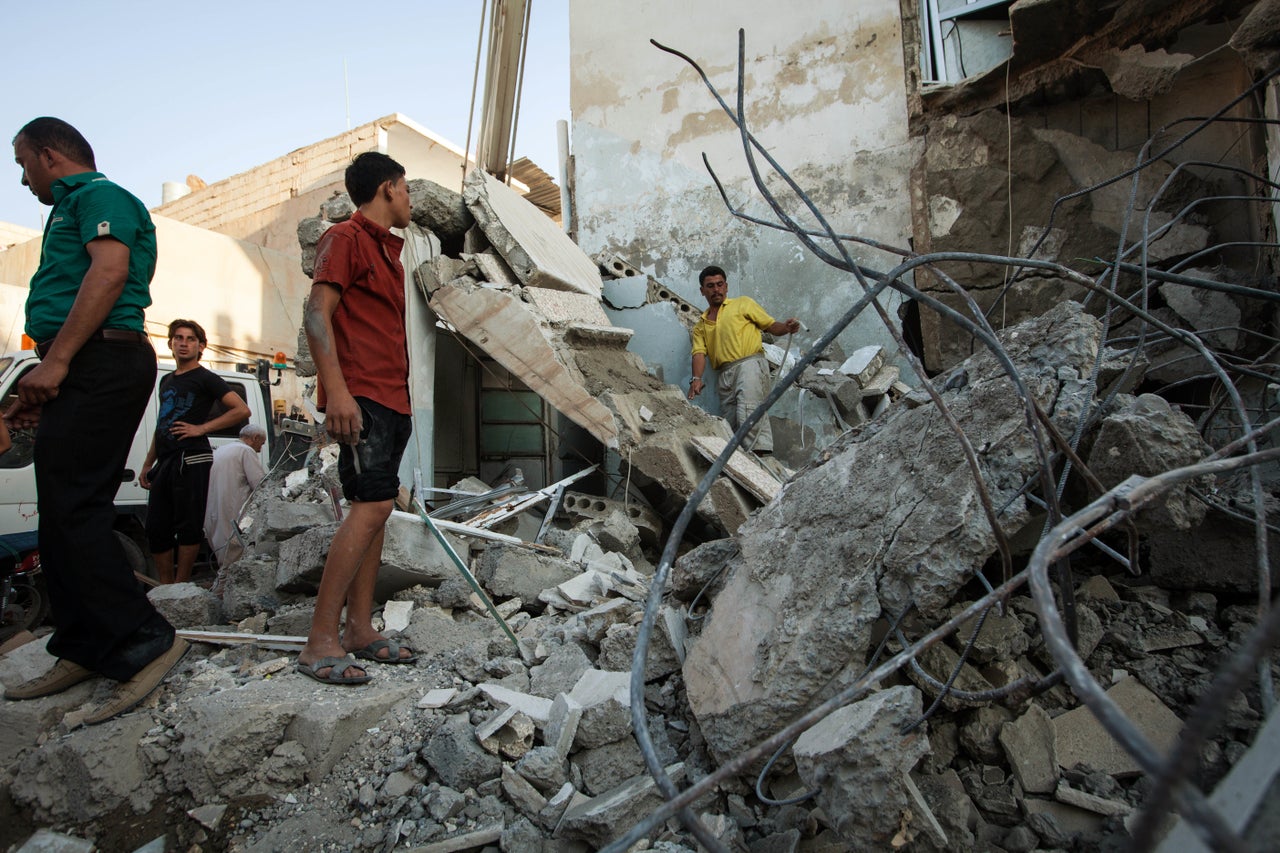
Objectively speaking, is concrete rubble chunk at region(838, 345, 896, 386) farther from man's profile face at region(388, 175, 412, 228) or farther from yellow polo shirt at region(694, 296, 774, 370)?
man's profile face at region(388, 175, 412, 228)

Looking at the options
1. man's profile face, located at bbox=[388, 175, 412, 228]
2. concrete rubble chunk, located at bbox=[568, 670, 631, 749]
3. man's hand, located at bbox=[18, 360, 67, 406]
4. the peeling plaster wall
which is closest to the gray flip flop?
concrete rubble chunk, located at bbox=[568, 670, 631, 749]

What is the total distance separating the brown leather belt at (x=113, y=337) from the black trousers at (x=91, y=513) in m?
0.02

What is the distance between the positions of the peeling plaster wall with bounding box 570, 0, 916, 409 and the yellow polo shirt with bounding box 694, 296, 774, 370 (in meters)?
1.41

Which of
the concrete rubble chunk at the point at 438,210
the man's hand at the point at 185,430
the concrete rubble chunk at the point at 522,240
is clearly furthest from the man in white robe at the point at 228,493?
the concrete rubble chunk at the point at 522,240

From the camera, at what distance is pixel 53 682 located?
2.14m

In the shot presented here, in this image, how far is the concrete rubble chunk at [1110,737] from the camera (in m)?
1.83

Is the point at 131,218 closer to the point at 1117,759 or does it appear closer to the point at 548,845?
the point at 548,845

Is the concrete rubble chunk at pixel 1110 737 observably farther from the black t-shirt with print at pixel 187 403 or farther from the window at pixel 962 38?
the window at pixel 962 38

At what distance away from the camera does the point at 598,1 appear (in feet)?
26.7

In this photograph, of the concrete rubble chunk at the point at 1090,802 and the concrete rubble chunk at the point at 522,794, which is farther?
the concrete rubble chunk at the point at 522,794

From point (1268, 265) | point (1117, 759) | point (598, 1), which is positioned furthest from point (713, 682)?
point (598, 1)

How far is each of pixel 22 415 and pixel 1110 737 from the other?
327cm

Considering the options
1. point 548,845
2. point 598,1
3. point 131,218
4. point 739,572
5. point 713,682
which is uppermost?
point 598,1

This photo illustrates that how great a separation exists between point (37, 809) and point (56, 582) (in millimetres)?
593
